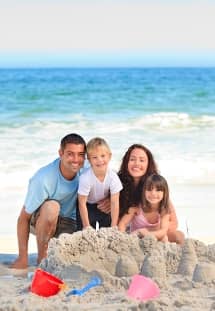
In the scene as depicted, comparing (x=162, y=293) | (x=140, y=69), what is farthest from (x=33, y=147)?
(x=140, y=69)

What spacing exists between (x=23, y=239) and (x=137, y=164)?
2.74ft

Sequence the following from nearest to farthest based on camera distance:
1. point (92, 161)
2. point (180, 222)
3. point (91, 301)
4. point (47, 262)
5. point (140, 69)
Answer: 1. point (91, 301)
2. point (47, 262)
3. point (92, 161)
4. point (180, 222)
5. point (140, 69)

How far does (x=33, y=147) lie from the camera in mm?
9344

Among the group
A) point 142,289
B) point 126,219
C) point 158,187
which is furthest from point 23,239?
point 142,289

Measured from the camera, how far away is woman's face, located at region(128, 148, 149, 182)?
13.9ft

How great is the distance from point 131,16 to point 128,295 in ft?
63.1

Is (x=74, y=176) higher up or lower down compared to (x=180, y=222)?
higher up

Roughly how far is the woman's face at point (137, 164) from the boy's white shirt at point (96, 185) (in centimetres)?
11

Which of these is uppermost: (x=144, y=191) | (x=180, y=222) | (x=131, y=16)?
(x=131, y=16)

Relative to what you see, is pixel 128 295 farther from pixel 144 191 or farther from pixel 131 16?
pixel 131 16

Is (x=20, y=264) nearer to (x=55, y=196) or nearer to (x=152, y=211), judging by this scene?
(x=55, y=196)

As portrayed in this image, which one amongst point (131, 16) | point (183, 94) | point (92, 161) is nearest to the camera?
point (92, 161)

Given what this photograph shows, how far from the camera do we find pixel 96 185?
4.13m

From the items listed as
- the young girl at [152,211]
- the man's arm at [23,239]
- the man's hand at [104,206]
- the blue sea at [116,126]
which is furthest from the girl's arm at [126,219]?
the blue sea at [116,126]
